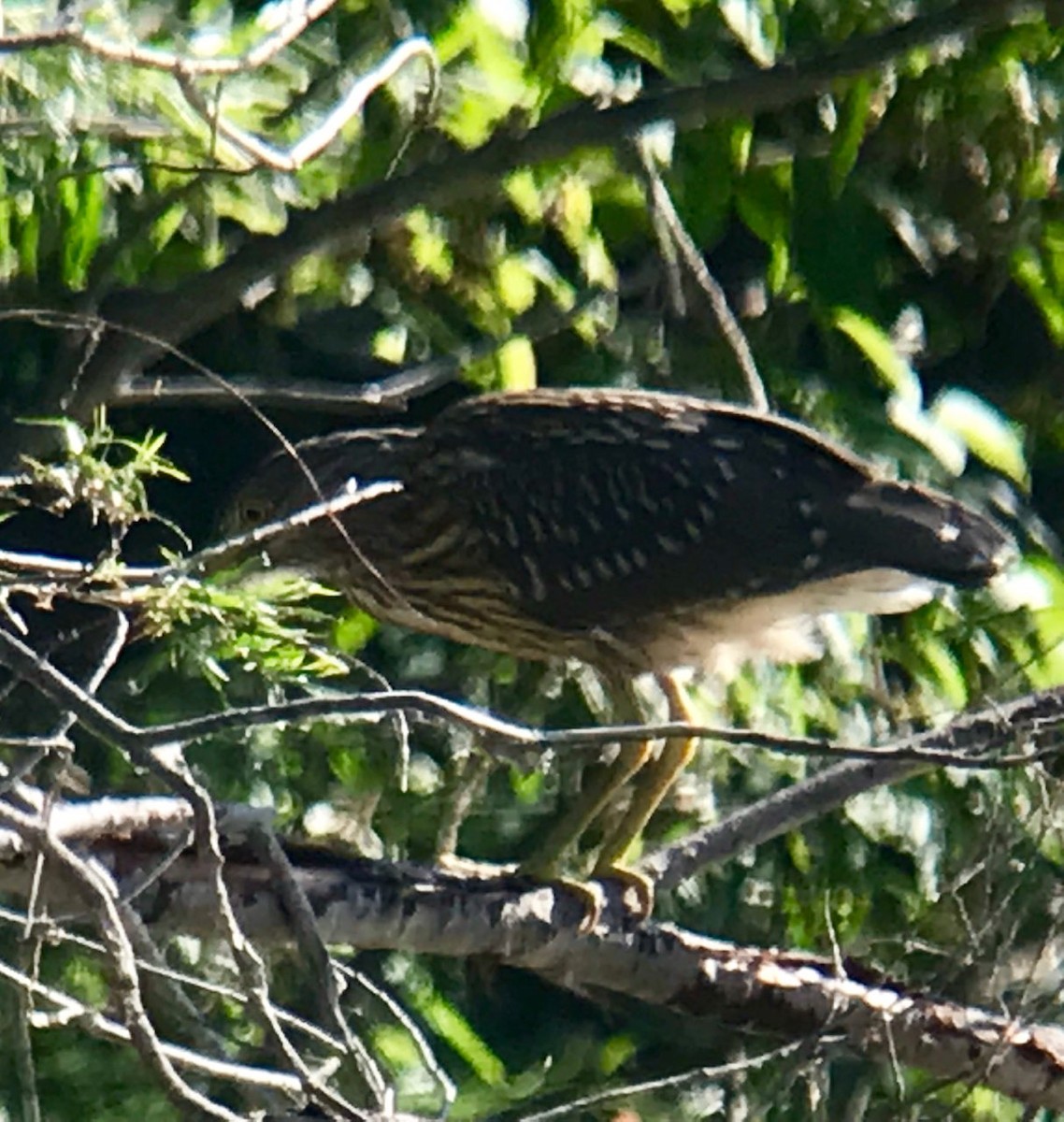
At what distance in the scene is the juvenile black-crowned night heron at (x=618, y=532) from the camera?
13.5 feet

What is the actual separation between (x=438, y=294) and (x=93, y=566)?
216cm

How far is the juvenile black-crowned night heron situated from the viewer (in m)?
4.12

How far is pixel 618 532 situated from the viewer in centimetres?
430

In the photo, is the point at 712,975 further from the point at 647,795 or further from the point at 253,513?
the point at 253,513

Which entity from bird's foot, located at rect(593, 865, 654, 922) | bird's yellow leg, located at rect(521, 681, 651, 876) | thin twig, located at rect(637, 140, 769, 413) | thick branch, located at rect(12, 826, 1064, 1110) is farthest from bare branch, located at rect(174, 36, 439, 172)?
bird's yellow leg, located at rect(521, 681, 651, 876)

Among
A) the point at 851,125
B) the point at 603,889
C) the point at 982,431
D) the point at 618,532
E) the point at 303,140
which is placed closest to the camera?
the point at 303,140

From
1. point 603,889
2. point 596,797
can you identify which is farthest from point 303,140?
point 596,797

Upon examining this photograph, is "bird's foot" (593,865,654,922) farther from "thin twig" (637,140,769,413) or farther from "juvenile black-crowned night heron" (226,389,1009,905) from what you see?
"thin twig" (637,140,769,413)

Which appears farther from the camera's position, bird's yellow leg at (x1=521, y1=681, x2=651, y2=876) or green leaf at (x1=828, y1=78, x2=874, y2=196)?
bird's yellow leg at (x1=521, y1=681, x2=651, y2=876)

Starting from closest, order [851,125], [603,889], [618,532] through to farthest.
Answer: [603,889] < [851,125] < [618,532]

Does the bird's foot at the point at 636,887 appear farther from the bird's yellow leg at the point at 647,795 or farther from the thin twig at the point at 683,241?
the thin twig at the point at 683,241

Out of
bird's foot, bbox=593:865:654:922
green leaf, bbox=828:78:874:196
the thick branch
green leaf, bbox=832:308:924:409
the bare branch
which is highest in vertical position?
the bare branch

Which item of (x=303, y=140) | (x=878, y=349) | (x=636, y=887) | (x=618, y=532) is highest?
(x=303, y=140)

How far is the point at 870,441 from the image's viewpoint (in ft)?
15.0
